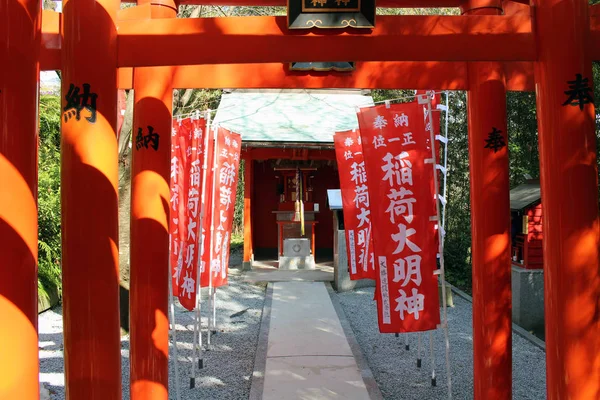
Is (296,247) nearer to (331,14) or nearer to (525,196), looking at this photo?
(525,196)

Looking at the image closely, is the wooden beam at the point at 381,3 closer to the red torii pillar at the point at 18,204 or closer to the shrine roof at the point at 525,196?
the red torii pillar at the point at 18,204

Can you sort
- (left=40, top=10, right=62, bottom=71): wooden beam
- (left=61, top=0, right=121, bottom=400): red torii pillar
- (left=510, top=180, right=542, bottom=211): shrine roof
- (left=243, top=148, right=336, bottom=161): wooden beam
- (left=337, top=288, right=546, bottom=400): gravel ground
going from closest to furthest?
(left=61, top=0, right=121, bottom=400): red torii pillar → (left=40, top=10, right=62, bottom=71): wooden beam → (left=337, top=288, right=546, bottom=400): gravel ground → (left=510, top=180, right=542, bottom=211): shrine roof → (left=243, top=148, right=336, bottom=161): wooden beam

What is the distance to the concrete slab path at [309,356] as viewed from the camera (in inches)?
196

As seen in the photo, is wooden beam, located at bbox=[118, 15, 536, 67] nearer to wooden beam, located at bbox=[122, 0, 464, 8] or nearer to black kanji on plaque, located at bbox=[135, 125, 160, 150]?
black kanji on plaque, located at bbox=[135, 125, 160, 150]

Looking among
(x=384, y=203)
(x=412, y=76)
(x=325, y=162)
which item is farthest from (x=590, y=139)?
(x=325, y=162)

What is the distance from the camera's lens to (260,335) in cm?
714

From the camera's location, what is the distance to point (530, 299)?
24.8 ft

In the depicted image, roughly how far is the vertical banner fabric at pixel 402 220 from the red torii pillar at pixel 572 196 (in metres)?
1.59

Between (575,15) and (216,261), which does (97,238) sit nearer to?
(575,15)

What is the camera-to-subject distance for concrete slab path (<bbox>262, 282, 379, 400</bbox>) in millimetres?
4988

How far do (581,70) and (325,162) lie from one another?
10.7 meters

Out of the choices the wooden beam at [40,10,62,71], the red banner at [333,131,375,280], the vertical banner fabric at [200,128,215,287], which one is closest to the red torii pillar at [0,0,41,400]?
the wooden beam at [40,10,62,71]

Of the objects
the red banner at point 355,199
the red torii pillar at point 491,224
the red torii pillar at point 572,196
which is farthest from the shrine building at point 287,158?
the red torii pillar at point 572,196

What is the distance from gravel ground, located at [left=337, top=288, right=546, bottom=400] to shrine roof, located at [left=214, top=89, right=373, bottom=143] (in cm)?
430
